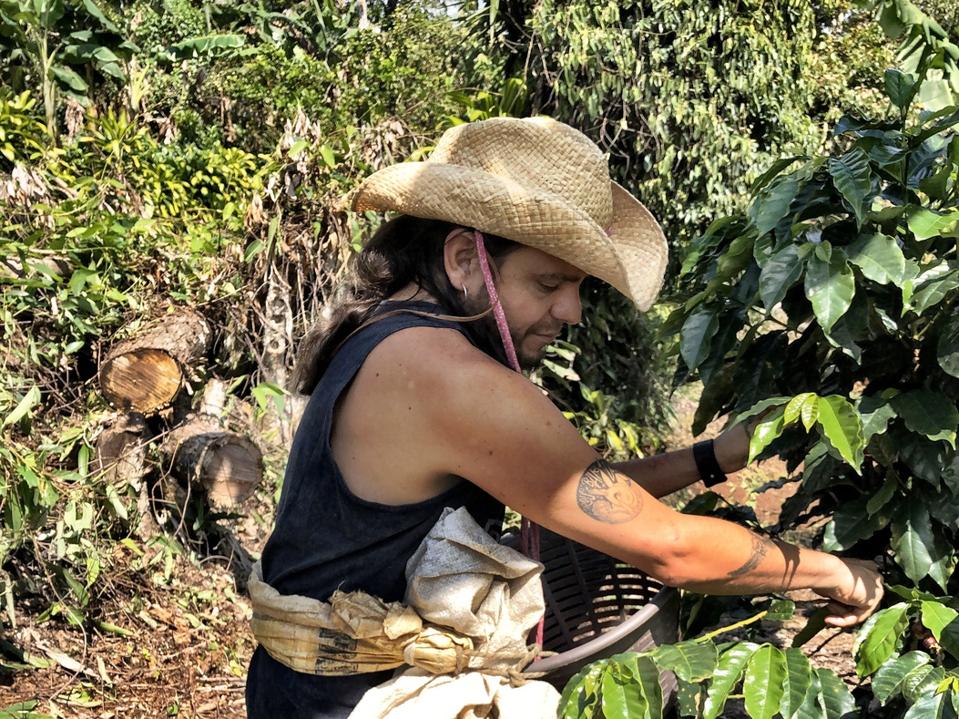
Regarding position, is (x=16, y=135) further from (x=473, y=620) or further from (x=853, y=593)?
(x=853, y=593)

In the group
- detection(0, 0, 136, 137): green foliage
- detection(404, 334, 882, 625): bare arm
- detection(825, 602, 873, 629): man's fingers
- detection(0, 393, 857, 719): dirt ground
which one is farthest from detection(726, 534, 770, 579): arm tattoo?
detection(0, 0, 136, 137): green foliage

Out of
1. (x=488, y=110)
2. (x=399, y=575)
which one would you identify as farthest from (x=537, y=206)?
(x=488, y=110)

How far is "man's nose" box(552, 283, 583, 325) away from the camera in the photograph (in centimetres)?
188

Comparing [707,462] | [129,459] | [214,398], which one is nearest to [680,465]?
[707,462]

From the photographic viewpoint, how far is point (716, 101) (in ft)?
19.2

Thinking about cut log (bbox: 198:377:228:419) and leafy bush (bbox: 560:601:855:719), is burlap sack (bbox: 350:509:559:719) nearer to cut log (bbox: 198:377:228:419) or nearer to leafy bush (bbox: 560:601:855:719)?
leafy bush (bbox: 560:601:855:719)

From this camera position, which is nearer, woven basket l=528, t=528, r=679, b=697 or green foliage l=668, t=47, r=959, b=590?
green foliage l=668, t=47, r=959, b=590

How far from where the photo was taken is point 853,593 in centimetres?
186

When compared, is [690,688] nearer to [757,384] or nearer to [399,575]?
[399,575]

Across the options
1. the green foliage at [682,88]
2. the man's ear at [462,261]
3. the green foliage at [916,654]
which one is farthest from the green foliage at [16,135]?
the green foliage at [916,654]

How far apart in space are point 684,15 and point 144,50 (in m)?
5.20

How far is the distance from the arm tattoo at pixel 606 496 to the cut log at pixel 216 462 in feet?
9.81

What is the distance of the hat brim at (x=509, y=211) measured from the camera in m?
1.76

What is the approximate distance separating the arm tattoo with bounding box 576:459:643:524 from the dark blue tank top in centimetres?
23
